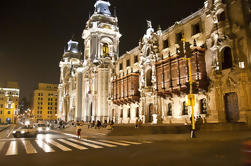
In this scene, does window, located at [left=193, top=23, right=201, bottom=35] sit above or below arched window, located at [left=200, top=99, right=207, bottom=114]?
above

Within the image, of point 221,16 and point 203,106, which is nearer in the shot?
point 221,16

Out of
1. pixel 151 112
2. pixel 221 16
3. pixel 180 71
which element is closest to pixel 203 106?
pixel 180 71

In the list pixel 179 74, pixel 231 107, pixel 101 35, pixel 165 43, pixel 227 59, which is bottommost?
pixel 231 107

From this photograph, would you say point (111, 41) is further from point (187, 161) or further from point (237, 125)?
point (187, 161)

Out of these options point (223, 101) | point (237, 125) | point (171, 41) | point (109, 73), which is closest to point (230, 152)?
point (237, 125)

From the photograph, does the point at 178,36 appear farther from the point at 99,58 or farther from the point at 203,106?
the point at 99,58

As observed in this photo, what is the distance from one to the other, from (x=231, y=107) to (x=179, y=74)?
24.7 feet

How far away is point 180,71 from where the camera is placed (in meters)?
27.8

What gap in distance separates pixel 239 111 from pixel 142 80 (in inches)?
668

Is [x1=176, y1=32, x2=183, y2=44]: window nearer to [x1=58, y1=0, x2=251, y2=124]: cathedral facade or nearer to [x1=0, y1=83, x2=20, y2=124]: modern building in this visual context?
[x1=58, y1=0, x2=251, y2=124]: cathedral facade

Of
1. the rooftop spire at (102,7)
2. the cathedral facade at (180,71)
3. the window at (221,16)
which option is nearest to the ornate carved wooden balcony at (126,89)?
the cathedral facade at (180,71)

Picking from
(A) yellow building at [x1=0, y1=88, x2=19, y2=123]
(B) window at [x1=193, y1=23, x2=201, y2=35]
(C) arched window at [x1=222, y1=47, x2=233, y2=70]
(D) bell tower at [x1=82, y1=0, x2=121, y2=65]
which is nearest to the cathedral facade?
(C) arched window at [x1=222, y1=47, x2=233, y2=70]

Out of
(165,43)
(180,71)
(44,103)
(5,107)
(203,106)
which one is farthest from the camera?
(44,103)

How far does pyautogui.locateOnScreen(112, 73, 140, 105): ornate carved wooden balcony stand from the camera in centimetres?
3831
